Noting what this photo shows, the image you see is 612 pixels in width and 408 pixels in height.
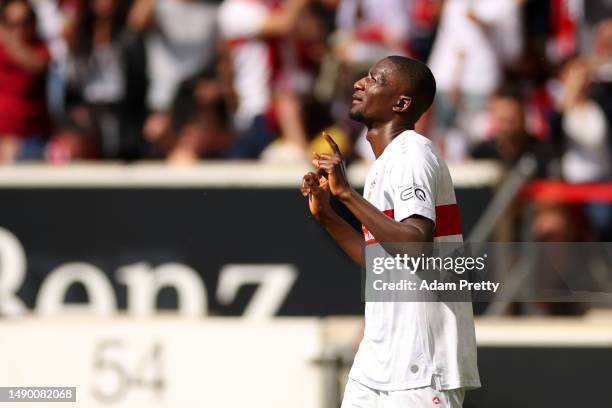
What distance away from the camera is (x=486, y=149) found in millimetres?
9000

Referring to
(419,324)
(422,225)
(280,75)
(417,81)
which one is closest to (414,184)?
(422,225)

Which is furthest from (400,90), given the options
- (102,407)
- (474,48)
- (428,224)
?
(474,48)

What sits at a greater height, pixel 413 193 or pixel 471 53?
pixel 471 53

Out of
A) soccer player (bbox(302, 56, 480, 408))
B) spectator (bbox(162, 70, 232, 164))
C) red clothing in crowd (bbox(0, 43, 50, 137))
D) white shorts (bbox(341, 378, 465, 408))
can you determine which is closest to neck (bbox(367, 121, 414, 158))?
soccer player (bbox(302, 56, 480, 408))

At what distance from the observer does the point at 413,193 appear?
4.26 m

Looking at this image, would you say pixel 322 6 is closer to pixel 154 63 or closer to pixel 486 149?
pixel 154 63

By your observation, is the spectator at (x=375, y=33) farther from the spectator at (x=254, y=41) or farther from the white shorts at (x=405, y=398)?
the white shorts at (x=405, y=398)

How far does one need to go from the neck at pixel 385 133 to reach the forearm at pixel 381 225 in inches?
16.4

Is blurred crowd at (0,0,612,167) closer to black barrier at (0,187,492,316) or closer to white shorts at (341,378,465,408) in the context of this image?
black barrier at (0,187,492,316)

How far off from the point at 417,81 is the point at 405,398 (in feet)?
3.71

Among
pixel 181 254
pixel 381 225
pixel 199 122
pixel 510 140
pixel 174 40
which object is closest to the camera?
pixel 381 225

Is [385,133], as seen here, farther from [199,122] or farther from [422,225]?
[199,122]

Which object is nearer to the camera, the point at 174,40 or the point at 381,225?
the point at 381,225

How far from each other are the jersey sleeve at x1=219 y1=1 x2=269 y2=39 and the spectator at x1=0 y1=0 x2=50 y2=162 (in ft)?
4.74
